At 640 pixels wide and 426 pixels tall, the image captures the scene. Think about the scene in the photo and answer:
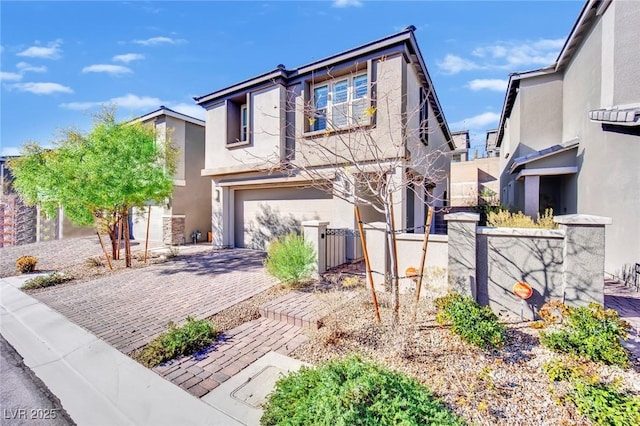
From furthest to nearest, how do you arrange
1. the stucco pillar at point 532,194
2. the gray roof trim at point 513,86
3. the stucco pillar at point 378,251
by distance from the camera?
the gray roof trim at point 513,86, the stucco pillar at point 532,194, the stucco pillar at point 378,251

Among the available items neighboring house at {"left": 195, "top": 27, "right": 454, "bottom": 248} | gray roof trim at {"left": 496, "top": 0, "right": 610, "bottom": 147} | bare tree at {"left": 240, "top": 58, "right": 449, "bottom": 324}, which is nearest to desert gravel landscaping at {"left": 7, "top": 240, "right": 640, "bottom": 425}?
bare tree at {"left": 240, "top": 58, "right": 449, "bottom": 324}

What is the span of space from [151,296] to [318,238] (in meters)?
4.37

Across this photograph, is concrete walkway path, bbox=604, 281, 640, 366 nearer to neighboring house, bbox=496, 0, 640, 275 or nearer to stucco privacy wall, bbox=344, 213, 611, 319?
stucco privacy wall, bbox=344, 213, 611, 319

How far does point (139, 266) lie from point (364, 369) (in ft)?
32.4

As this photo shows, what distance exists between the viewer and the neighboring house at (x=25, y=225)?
Answer: 52.7ft

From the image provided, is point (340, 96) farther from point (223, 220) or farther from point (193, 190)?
point (193, 190)

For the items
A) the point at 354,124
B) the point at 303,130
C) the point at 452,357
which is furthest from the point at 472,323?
the point at 303,130

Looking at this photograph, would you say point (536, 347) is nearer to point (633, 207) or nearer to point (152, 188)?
point (633, 207)

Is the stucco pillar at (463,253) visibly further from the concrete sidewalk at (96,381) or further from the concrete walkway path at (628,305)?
the concrete sidewalk at (96,381)

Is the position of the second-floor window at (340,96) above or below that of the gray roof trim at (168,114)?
below

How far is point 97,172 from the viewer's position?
27.2 feet

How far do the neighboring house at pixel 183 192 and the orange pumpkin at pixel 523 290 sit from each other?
14487 millimetres

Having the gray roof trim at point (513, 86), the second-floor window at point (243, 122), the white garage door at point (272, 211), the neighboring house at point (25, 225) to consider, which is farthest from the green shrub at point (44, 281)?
the gray roof trim at point (513, 86)

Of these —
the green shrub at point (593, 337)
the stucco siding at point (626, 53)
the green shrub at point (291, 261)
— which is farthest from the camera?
the stucco siding at point (626, 53)
